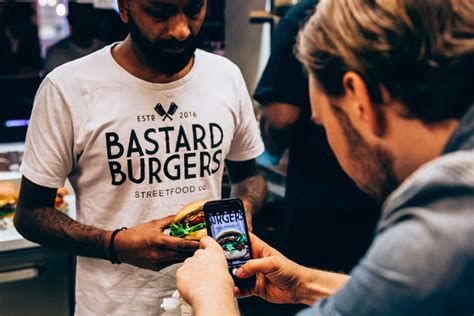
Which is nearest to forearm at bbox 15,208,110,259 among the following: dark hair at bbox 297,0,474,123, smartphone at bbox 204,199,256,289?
smartphone at bbox 204,199,256,289

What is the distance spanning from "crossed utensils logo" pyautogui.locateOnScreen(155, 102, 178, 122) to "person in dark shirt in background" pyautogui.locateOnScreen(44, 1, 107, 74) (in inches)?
74.7

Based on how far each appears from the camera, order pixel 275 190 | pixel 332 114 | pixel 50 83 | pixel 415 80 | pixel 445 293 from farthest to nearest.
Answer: pixel 275 190 < pixel 50 83 < pixel 332 114 < pixel 415 80 < pixel 445 293

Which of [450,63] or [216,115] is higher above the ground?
[450,63]

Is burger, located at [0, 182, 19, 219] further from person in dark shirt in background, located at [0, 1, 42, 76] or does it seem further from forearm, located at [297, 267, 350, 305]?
forearm, located at [297, 267, 350, 305]

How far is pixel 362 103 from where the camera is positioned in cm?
81

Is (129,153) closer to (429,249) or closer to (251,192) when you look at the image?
(251,192)

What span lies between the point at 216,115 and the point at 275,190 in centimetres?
137

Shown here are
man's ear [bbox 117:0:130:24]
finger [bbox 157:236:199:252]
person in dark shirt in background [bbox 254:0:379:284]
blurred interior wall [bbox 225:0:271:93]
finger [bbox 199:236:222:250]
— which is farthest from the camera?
blurred interior wall [bbox 225:0:271:93]

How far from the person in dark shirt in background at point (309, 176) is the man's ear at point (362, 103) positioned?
3.63ft

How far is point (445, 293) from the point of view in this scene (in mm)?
666

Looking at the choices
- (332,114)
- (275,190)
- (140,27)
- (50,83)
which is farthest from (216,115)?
(275,190)

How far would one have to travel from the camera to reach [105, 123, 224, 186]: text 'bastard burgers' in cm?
146

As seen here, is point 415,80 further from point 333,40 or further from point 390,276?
point 390,276

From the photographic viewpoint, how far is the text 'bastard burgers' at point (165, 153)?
1457 millimetres
